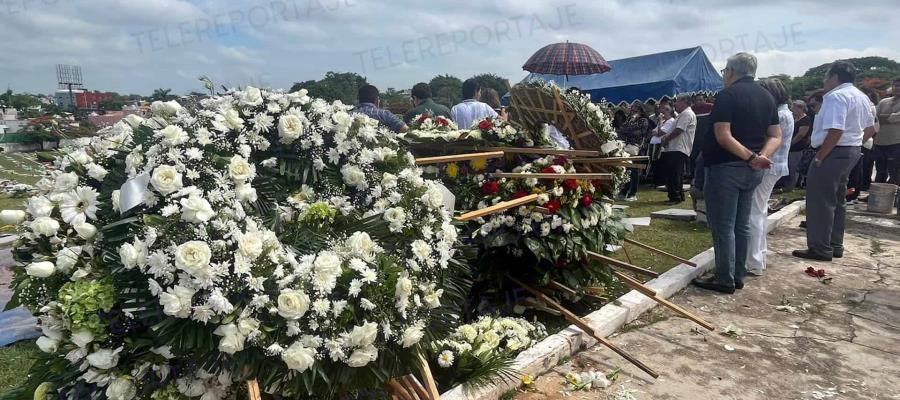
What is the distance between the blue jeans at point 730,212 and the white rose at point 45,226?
470 centimetres

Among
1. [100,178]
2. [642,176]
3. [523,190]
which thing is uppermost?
[100,178]

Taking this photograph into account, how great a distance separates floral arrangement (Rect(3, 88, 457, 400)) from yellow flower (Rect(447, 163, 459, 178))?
1.69 metres

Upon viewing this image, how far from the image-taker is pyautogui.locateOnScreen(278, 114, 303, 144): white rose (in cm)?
248

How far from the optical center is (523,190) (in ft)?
13.2

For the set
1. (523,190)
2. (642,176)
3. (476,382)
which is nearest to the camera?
(476,382)

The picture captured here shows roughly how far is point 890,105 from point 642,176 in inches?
172

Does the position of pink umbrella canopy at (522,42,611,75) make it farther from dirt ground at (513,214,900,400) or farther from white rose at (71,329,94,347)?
white rose at (71,329,94,347)

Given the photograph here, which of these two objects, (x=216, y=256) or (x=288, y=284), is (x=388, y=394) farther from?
(x=216, y=256)

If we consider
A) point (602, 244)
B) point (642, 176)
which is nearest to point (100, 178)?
point (602, 244)

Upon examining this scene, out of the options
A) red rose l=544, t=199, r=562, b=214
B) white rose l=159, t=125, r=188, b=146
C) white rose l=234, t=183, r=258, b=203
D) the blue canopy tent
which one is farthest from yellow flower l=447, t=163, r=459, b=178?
the blue canopy tent

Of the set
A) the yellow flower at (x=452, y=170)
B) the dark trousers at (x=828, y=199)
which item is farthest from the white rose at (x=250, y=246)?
the dark trousers at (x=828, y=199)

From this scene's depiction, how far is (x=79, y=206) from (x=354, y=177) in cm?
117

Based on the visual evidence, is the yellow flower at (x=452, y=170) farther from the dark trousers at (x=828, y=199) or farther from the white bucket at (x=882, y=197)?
the white bucket at (x=882, y=197)

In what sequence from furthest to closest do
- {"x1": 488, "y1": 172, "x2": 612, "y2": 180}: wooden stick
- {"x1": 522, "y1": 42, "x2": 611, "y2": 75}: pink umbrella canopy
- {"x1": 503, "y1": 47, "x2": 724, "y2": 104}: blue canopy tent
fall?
{"x1": 503, "y1": 47, "x2": 724, "y2": 104}: blue canopy tent < {"x1": 522, "y1": 42, "x2": 611, "y2": 75}: pink umbrella canopy < {"x1": 488, "y1": 172, "x2": 612, "y2": 180}: wooden stick
